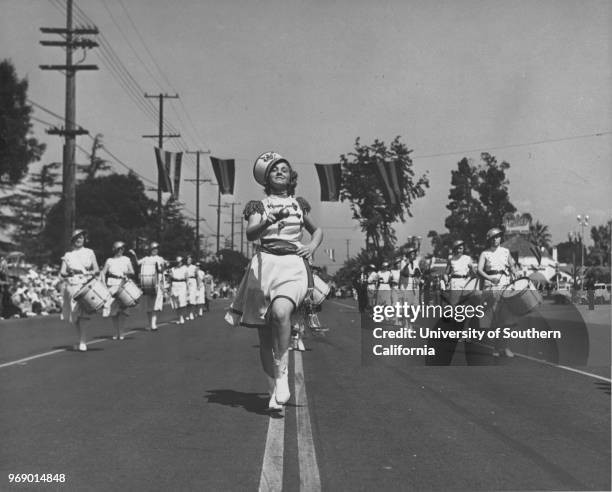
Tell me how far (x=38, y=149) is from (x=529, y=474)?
3485 centimetres

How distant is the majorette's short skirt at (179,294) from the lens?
24500 millimetres

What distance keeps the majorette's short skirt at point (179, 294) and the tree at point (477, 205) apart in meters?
50.4

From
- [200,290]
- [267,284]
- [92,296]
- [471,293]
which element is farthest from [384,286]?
[267,284]

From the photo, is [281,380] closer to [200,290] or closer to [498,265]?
[498,265]

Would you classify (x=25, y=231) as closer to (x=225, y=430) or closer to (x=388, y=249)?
(x=388, y=249)

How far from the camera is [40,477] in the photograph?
16.4 feet

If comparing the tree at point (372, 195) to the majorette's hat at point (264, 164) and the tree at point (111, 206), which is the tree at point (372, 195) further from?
the tree at point (111, 206)

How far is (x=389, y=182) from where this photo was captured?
29.9 metres

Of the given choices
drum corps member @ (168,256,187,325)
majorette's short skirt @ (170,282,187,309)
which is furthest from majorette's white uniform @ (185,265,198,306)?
majorette's short skirt @ (170,282,187,309)

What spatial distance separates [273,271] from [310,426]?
128cm

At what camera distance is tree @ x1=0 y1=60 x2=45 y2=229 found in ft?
112

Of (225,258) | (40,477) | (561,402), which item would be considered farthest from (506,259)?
(225,258)

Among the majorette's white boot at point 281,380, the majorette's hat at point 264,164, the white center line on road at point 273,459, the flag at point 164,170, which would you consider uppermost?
the flag at point 164,170

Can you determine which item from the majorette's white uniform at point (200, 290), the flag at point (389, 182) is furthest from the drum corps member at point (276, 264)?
the flag at point (389, 182)
